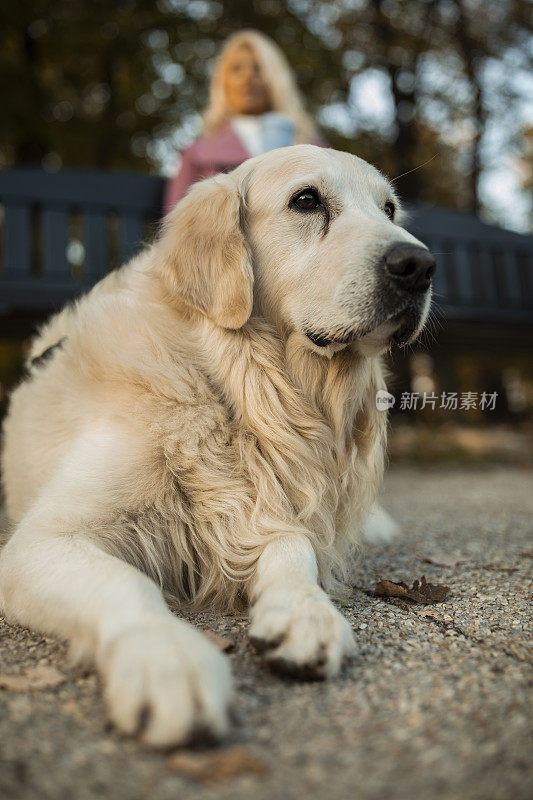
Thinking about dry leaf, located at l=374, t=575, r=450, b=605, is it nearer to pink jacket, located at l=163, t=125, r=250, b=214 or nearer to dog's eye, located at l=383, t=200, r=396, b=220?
dog's eye, located at l=383, t=200, r=396, b=220

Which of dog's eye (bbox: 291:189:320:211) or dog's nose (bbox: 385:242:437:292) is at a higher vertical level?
dog's eye (bbox: 291:189:320:211)

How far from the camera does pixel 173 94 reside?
30.0ft

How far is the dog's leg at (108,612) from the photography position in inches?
46.6

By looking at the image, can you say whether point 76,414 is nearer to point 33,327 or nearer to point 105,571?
point 105,571

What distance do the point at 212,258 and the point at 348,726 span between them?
1.56 metres

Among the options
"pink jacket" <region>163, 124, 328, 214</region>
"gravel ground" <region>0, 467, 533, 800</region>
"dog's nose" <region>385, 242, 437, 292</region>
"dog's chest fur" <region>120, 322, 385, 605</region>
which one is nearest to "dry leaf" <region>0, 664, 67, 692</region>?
"gravel ground" <region>0, 467, 533, 800</region>

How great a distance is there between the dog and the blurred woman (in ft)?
7.76

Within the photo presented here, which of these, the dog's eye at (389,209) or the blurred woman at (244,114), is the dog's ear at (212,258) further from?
the blurred woman at (244,114)

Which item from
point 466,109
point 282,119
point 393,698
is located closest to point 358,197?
point 393,698

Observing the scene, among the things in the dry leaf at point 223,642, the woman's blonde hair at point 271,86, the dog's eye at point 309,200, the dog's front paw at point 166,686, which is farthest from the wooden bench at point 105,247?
the dog's front paw at point 166,686

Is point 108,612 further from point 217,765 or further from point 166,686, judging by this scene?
point 217,765

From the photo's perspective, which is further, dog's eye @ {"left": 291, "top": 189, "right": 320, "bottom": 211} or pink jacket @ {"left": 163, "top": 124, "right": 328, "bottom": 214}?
pink jacket @ {"left": 163, "top": 124, "right": 328, "bottom": 214}

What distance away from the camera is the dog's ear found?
2258 millimetres

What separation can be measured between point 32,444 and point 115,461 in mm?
682
